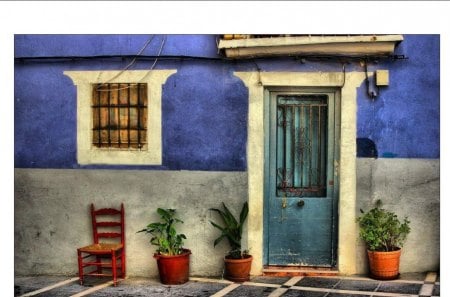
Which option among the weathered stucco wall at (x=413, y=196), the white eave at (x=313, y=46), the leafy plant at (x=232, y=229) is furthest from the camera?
the leafy plant at (x=232, y=229)

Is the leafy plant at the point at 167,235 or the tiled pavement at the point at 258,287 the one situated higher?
the leafy plant at the point at 167,235

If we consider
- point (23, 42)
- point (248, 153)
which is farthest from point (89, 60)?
point (248, 153)

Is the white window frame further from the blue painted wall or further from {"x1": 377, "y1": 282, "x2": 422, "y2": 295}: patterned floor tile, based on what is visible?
{"x1": 377, "y1": 282, "x2": 422, "y2": 295}: patterned floor tile

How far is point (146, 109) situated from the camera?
19.7 ft

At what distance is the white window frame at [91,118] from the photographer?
5980mm

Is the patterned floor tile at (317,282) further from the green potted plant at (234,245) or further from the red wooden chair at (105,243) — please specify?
the red wooden chair at (105,243)

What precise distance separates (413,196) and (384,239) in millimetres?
555

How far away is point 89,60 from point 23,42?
0.75 metres

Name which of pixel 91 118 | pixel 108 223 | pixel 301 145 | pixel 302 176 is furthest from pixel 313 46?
pixel 108 223

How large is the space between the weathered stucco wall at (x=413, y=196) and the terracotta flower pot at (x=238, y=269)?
1434mm

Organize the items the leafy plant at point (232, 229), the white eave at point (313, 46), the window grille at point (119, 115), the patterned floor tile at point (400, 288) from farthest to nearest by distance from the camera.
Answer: the window grille at point (119, 115)
the leafy plant at point (232, 229)
the white eave at point (313, 46)
the patterned floor tile at point (400, 288)

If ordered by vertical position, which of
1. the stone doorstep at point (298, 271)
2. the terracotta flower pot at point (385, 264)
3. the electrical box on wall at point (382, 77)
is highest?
the electrical box on wall at point (382, 77)

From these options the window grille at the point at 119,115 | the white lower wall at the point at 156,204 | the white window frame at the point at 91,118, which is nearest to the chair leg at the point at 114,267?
the white lower wall at the point at 156,204
